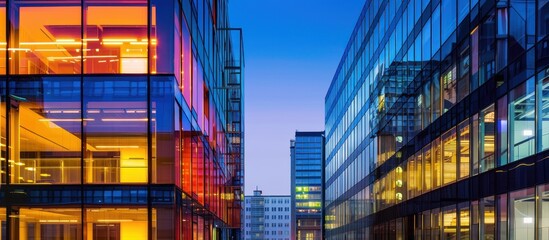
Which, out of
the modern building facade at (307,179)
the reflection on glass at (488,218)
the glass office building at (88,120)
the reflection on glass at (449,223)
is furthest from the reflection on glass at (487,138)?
the modern building facade at (307,179)

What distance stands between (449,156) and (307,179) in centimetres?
16724

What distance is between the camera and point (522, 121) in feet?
68.4

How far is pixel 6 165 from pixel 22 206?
123 cm

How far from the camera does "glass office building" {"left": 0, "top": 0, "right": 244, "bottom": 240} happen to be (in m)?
17.8

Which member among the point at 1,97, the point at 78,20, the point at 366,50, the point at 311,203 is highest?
the point at 366,50

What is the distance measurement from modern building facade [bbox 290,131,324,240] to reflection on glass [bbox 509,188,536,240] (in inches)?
6614

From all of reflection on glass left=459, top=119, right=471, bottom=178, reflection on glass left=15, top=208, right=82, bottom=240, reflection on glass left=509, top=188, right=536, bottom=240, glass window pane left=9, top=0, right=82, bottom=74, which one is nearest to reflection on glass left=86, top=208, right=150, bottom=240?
reflection on glass left=15, top=208, right=82, bottom=240

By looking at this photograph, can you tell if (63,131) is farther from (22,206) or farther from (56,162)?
(22,206)

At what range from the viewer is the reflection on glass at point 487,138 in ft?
77.6

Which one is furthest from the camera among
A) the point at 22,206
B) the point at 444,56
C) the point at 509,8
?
the point at 444,56

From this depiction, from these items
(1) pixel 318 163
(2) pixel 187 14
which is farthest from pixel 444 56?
(1) pixel 318 163

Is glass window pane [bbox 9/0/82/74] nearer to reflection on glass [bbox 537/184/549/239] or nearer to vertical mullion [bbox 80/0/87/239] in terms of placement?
vertical mullion [bbox 80/0/87/239]

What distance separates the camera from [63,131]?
59.2ft

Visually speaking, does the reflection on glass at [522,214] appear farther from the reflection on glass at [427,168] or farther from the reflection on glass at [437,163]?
the reflection on glass at [427,168]
